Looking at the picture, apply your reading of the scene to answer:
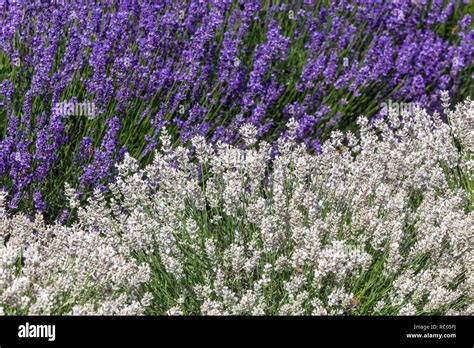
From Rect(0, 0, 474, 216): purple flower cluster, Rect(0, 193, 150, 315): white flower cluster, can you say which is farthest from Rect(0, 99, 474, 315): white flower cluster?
Rect(0, 0, 474, 216): purple flower cluster

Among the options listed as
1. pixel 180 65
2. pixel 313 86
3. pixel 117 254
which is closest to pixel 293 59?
pixel 313 86

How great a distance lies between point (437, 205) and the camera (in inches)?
136

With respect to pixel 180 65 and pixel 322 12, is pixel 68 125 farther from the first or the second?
pixel 322 12

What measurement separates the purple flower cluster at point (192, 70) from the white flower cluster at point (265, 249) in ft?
1.94

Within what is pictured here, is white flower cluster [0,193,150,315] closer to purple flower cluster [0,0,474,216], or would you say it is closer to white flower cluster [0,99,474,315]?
white flower cluster [0,99,474,315]

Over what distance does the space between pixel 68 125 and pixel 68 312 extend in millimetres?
1233

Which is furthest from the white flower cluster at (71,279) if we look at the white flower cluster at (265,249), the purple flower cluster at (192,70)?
the purple flower cluster at (192,70)

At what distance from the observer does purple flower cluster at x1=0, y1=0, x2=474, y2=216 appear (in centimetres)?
395

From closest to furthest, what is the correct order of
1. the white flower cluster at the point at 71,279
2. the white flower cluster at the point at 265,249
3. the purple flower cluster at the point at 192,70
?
the white flower cluster at the point at 71,279, the white flower cluster at the point at 265,249, the purple flower cluster at the point at 192,70

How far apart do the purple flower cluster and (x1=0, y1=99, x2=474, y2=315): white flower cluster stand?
1.94 feet

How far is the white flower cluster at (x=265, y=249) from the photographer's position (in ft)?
9.20

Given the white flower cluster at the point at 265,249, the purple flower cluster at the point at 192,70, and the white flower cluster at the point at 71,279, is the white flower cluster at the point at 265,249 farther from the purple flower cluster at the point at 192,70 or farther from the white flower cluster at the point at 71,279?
the purple flower cluster at the point at 192,70

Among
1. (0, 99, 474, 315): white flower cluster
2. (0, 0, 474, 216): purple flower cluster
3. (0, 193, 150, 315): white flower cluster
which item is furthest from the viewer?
(0, 0, 474, 216): purple flower cluster

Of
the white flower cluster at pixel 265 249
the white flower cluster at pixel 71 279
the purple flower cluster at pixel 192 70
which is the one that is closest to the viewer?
the white flower cluster at pixel 71 279
